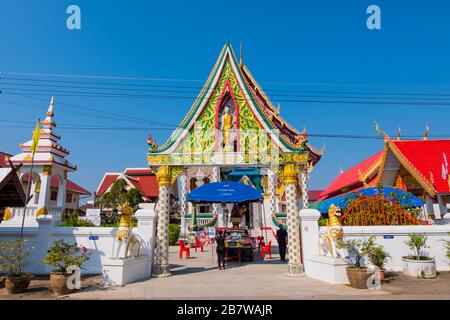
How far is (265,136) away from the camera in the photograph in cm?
1047

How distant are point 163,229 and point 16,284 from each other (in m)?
Result: 4.36

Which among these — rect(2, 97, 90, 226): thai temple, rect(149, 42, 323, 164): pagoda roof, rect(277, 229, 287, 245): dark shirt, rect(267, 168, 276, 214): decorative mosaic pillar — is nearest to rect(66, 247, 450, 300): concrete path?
rect(277, 229, 287, 245): dark shirt

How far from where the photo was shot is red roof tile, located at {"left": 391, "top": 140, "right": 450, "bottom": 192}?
1333 centimetres

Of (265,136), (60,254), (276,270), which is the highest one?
(265,136)

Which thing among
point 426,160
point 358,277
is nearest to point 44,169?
point 358,277

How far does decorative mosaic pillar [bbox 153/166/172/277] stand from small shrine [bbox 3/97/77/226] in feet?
28.8

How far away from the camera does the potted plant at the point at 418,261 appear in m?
8.58

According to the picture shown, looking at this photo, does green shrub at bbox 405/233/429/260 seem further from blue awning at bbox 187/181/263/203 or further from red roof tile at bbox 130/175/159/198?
red roof tile at bbox 130/175/159/198

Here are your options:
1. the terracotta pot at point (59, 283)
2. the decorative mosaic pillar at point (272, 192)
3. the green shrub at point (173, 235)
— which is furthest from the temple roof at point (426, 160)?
the terracotta pot at point (59, 283)

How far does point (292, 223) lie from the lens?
32.6ft
